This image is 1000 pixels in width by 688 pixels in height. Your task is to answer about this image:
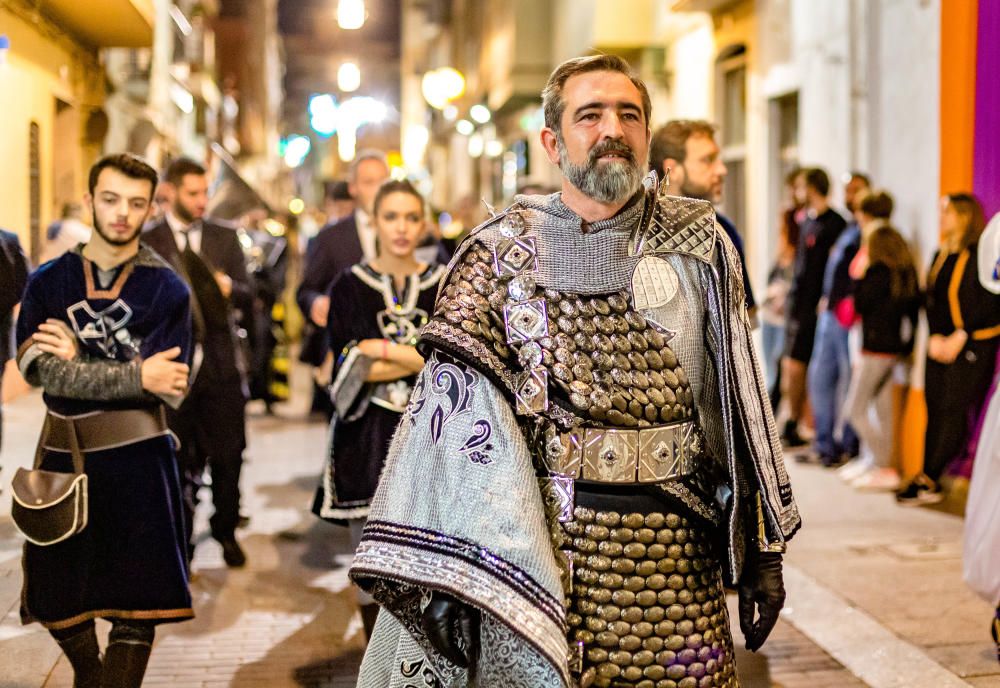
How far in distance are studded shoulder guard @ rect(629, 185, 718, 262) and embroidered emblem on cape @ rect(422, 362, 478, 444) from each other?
0.54 m

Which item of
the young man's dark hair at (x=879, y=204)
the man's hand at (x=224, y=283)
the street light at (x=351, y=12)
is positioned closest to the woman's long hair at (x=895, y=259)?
the young man's dark hair at (x=879, y=204)

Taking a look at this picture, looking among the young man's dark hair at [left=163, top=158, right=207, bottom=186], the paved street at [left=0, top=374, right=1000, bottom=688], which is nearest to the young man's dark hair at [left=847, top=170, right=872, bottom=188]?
the paved street at [left=0, top=374, right=1000, bottom=688]

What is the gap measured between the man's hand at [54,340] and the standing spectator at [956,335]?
5.82 m

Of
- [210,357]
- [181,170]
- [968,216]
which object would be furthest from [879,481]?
[181,170]

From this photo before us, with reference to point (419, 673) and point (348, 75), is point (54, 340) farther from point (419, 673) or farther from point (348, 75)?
point (348, 75)

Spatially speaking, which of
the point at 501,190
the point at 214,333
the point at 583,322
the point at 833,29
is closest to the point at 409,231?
the point at 214,333

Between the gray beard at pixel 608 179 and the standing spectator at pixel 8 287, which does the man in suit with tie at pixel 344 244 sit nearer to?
the standing spectator at pixel 8 287

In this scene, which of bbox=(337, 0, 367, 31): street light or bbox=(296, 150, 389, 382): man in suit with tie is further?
bbox=(337, 0, 367, 31): street light

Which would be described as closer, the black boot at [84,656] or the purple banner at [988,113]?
the black boot at [84,656]

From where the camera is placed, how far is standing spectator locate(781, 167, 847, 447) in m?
11.0

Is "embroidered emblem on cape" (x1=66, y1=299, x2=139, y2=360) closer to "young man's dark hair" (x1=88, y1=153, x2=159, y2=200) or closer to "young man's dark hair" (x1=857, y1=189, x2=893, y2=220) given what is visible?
"young man's dark hair" (x1=88, y1=153, x2=159, y2=200)

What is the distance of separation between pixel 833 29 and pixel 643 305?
9.18 metres

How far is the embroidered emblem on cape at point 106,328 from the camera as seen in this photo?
4.70 m

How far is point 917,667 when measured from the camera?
569cm
